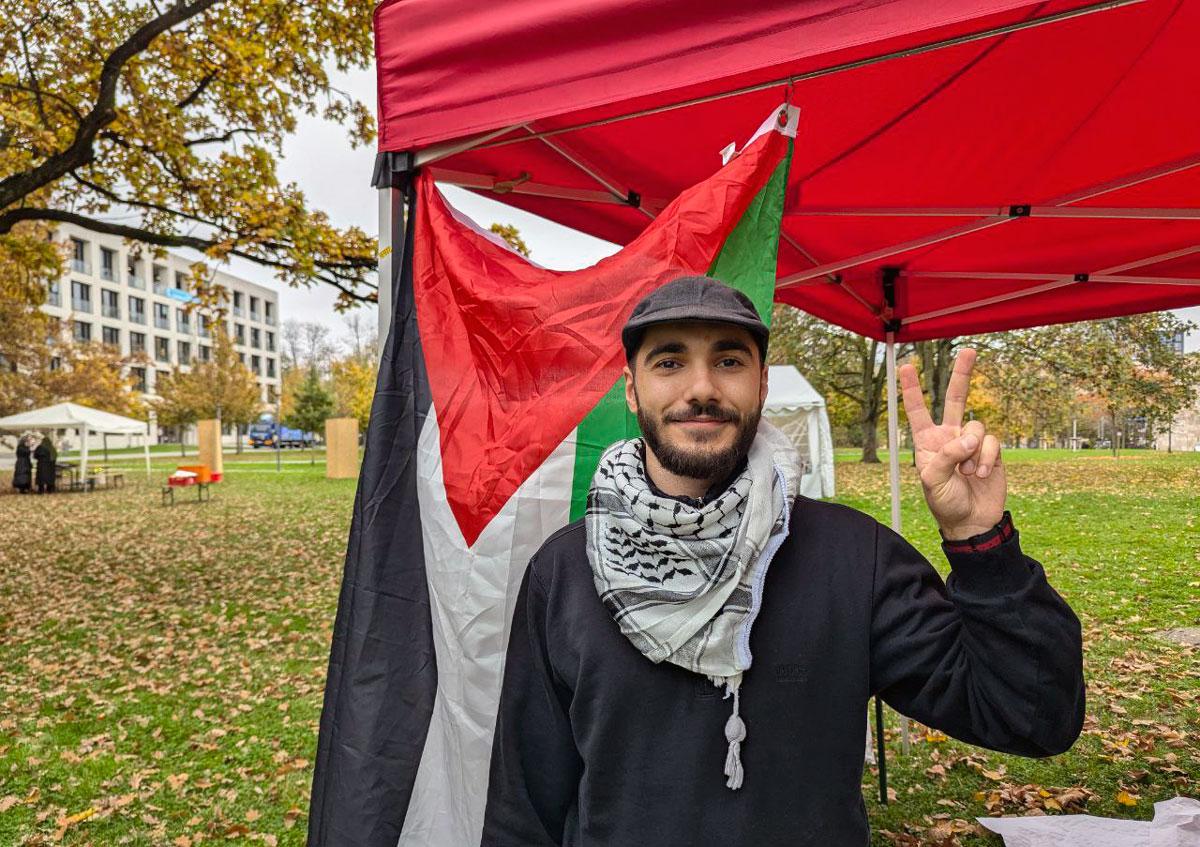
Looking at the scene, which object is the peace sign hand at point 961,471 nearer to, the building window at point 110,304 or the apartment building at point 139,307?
the apartment building at point 139,307

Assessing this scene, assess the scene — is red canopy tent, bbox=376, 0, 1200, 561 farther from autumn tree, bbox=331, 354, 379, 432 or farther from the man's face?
autumn tree, bbox=331, 354, 379, 432

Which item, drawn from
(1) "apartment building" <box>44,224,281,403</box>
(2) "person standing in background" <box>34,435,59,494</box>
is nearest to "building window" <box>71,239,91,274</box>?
(1) "apartment building" <box>44,224,281,403</box>

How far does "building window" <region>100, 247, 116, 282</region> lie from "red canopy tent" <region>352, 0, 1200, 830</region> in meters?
67.8

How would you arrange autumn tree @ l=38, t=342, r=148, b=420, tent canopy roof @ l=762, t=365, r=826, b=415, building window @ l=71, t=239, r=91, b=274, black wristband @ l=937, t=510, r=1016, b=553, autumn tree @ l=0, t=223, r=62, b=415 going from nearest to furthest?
black wristband @ l=937, t=510, r=1016, b=553 → autumn tree @ l=0, t=223, r=62, b=415 → tent canopy roof @ l=762, t=365, r=826, b=415 → autumn tree @ l=38, t=342, r=148, b=420 → building window @ l=71, t=239, r=91, b=274

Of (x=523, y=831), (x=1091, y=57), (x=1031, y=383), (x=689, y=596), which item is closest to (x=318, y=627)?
(x=523, y=831)

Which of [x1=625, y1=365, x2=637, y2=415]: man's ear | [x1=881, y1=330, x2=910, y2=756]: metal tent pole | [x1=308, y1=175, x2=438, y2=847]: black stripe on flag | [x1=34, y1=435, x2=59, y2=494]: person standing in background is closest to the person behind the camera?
[x1=625, y1=365, x2=637, y2=415]: man's ear

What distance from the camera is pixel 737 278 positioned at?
187cm

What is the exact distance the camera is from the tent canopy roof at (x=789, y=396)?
52.8 ft

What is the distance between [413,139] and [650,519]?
1567mm

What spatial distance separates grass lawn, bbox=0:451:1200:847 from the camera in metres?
3.83

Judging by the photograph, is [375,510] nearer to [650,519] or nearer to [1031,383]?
[650,519]

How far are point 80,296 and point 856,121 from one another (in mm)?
67697

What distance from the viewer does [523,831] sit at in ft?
5.02

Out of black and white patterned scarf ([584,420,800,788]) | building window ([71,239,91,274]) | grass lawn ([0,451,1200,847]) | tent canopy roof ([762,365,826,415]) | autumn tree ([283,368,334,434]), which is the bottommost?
grass lawn ([0,451,1200,847])
